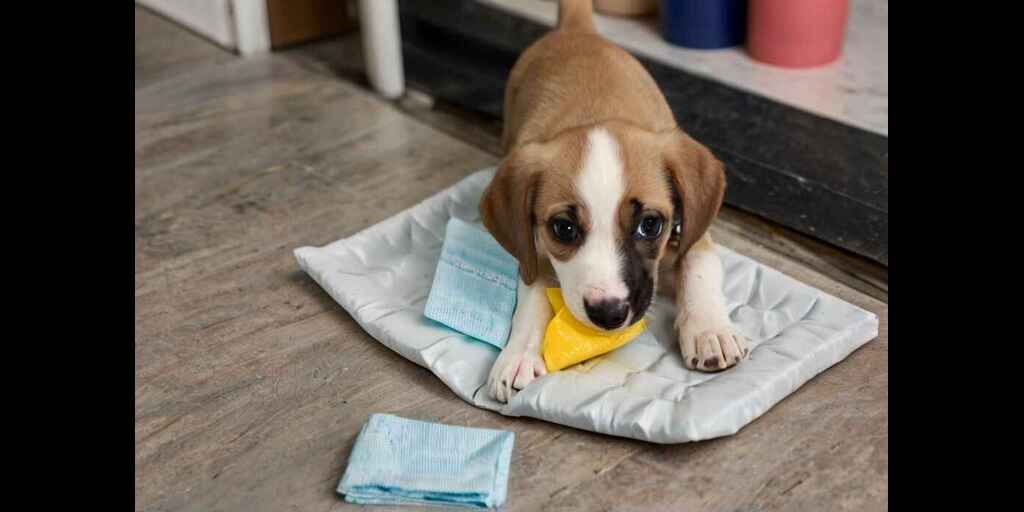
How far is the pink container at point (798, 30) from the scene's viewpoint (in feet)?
15.5

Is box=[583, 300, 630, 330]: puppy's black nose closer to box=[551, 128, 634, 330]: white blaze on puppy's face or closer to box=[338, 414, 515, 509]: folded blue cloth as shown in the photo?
box=[551, 128, 634, 330]: white blaze on puppy's face

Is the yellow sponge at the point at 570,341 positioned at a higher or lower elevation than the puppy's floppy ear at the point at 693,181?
lower

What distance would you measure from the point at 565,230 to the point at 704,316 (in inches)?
18.9

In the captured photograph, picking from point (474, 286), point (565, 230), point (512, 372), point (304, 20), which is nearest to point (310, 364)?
point (474, 286)

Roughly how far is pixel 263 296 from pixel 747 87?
2.11m

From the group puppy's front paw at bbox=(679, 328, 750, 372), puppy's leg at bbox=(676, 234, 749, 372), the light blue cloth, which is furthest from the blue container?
puppy's front paw at bbox=(679, 328, 750, 372)

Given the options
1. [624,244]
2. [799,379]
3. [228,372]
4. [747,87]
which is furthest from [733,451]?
[747,87]

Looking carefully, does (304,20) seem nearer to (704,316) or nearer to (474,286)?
(474,286)

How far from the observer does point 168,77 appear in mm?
5410

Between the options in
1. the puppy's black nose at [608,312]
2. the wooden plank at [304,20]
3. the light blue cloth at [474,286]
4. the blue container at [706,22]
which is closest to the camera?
the puppy's black nose at [608,312]

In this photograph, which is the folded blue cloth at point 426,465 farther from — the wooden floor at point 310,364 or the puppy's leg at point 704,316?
the puppy's leg at point 704,316

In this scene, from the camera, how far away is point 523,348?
3123 millimetres

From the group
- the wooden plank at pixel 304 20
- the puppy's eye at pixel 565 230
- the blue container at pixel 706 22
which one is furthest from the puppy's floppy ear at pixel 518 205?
the wooden plank at pixel 304 20

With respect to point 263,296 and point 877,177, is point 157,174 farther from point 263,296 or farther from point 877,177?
point 877,177
